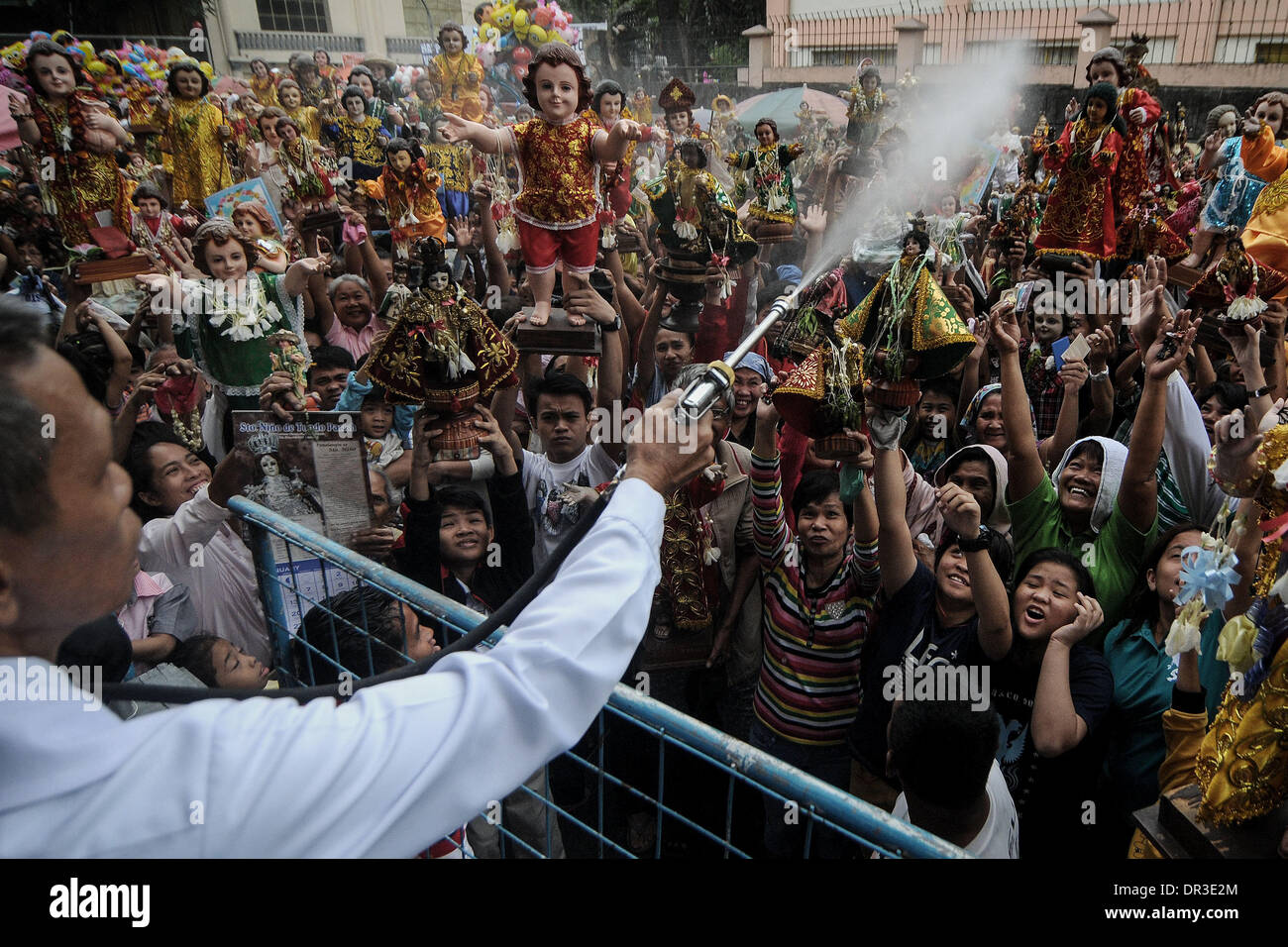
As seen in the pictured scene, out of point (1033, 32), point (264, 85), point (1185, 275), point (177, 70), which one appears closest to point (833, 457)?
point (1185, 275)

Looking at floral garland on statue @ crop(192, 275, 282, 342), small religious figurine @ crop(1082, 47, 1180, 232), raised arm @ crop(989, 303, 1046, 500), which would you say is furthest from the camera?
small religious figurine @ crop(1082, 47, 1180, 232)

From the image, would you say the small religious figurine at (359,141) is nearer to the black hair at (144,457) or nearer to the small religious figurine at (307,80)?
the small religious figurine at (307,80)

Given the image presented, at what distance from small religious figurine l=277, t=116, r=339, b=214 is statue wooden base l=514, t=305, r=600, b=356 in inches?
140

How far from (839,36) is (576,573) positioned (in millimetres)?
20790

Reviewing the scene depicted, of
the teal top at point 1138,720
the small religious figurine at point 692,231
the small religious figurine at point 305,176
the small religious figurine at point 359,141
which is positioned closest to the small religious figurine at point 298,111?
the small religious figurine at point 359,141

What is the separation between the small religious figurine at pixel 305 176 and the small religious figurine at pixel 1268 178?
5982mm

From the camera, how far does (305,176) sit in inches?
255

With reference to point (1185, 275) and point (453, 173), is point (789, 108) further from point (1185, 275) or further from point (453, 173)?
point (1185, 275)

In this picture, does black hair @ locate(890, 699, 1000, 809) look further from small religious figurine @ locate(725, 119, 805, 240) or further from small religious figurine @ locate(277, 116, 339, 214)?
small religious figurine @ locate(277, 116, 339, 214)

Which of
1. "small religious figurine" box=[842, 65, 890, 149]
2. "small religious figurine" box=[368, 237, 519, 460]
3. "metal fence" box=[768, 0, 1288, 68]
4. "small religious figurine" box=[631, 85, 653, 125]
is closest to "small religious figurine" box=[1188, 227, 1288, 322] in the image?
"small religious figurine" box=[368, 237, 519, 460]

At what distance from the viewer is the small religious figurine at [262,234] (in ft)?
14.6

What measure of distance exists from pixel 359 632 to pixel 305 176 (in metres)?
5.22

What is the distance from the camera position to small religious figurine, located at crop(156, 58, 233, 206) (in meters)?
8.13

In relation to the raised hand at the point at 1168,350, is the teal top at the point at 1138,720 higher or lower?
lower
